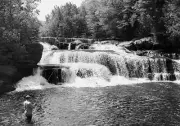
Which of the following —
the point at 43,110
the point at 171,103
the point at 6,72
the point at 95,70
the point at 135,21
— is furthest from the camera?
the point at 135,21

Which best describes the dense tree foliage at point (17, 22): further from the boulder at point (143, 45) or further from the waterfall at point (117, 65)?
the boulder at point (143, 45)

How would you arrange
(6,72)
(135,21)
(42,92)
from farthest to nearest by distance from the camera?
(135,21)
(6,72)
(42,92)

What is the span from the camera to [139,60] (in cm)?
4281

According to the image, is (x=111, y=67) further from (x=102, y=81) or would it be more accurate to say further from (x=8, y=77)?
(x=8, y=77)

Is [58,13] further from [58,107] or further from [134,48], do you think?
[58,107]

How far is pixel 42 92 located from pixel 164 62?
21.5 m

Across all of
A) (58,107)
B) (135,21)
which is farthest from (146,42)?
(58,107)

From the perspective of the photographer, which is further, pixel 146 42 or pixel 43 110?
pixel 146 42

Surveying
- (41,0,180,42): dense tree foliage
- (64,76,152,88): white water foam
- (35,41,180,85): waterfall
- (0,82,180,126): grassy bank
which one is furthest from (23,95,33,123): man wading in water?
(41,0,180,42): dense tree foliage

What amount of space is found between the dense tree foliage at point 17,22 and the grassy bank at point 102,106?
356 inches

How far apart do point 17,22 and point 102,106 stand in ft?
65.6

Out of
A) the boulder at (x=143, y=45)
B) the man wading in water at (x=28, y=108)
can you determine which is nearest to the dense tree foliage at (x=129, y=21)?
the boulder at (x=143, y=45)

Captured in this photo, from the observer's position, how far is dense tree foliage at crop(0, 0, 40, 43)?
115 feet

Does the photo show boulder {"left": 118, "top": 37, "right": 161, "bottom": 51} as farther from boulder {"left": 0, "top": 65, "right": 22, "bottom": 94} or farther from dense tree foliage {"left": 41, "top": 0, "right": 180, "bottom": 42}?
boulder {"left": 0, "top": 65, "right": 22, "bottom": 94}
